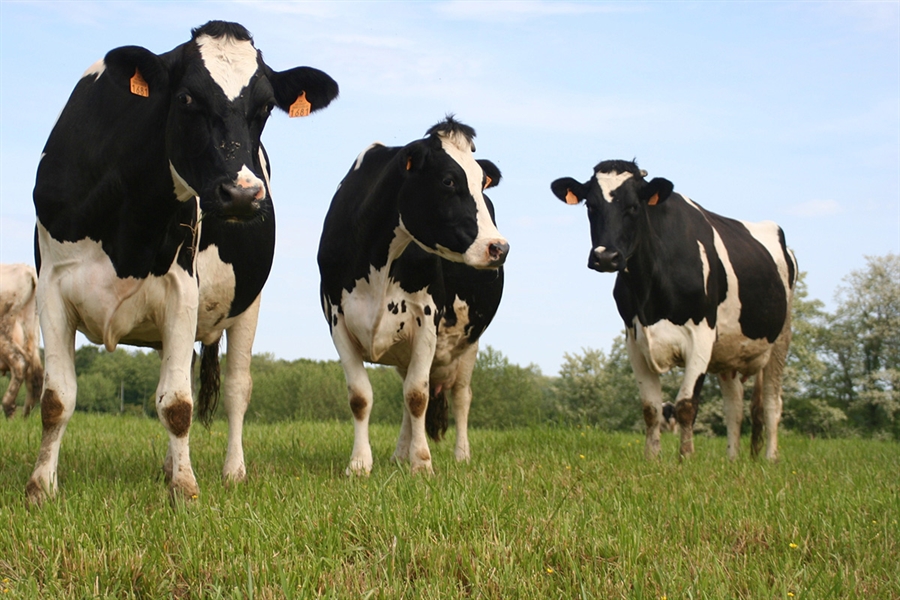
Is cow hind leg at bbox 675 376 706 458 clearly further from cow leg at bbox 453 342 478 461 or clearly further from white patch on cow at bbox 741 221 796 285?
white patch on cow at bbox 741 221 796 285

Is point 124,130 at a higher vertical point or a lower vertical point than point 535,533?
higher

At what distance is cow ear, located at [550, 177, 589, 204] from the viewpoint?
9.73m

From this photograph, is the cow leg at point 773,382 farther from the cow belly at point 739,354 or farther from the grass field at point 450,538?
the grass field at point 450,538

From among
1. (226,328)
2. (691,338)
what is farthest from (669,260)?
(226,328)

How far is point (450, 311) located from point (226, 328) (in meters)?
2.27

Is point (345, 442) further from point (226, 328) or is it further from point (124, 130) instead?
point (124, 130)

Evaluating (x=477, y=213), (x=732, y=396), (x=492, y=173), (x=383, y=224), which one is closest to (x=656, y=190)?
(x=492, y=173)

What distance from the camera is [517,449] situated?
28.7 feet

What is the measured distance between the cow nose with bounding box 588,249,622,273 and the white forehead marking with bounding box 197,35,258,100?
4575 millimetres

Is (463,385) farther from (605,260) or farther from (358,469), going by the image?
(358,469)

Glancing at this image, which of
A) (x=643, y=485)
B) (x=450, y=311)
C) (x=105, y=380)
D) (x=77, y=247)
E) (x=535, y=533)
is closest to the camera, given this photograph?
(x=535, y=533)

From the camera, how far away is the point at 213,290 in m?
6.57

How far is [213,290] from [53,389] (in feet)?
5.35

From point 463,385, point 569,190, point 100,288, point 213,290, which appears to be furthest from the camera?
point 569,190
